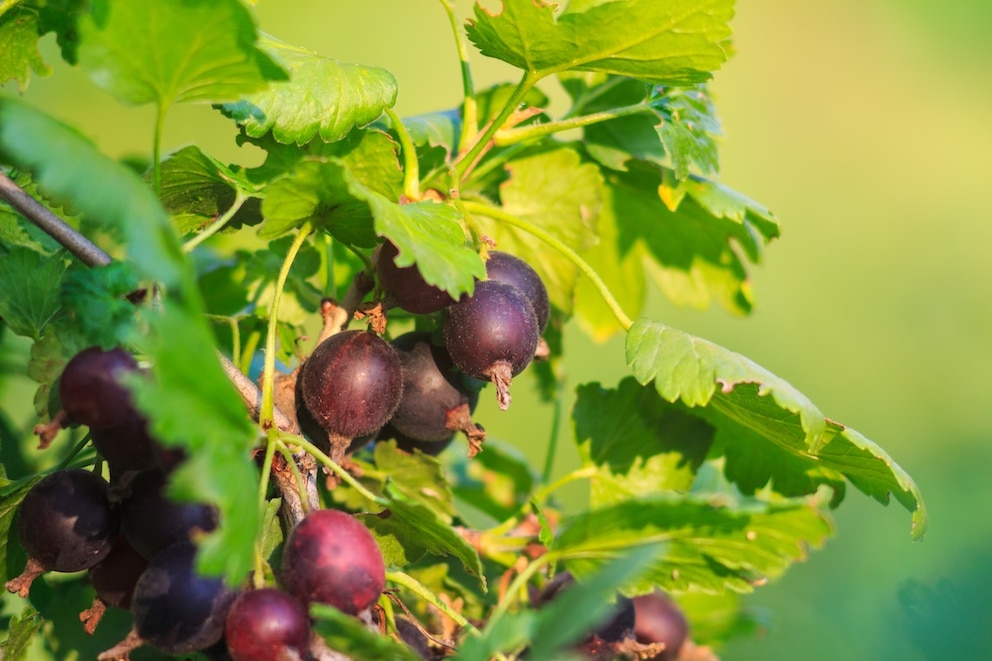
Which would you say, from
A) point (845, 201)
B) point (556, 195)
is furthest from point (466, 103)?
point (845, 201)

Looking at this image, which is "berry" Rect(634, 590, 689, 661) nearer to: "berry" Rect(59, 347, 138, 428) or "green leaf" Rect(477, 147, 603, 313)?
"green leaf" Rect(477, 147, 603, 313)

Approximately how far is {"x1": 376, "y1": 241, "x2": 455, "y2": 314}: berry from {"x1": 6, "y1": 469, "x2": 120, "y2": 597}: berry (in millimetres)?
288

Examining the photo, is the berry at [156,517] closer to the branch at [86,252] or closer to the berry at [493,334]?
the branch at [86,252]

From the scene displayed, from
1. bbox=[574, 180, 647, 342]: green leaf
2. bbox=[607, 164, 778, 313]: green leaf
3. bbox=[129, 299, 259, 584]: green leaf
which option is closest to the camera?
bbox=[129, 299, 259, 584]: green leaf

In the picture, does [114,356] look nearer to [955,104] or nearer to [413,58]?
[413,58]

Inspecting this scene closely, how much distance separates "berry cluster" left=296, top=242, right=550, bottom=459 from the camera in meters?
0.85

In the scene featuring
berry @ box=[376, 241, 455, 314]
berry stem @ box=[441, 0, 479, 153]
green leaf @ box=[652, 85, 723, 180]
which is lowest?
berry @ box=[376, 241, 455, 314]

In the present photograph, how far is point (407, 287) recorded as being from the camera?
0.88 m

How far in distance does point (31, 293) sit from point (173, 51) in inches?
12.2

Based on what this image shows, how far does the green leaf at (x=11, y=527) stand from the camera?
86 centimetres

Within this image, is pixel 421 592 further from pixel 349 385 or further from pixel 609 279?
pixel 609 279

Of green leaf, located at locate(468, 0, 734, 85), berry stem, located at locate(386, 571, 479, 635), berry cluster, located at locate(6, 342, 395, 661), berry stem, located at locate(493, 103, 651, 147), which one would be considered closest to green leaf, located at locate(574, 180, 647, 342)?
berry stem, located at locate(493, 103, 651, 147)

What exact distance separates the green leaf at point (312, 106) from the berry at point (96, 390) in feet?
1.02

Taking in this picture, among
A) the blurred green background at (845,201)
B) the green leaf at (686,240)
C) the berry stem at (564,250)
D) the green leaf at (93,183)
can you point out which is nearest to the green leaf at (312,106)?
the berry stem at (564,250)
